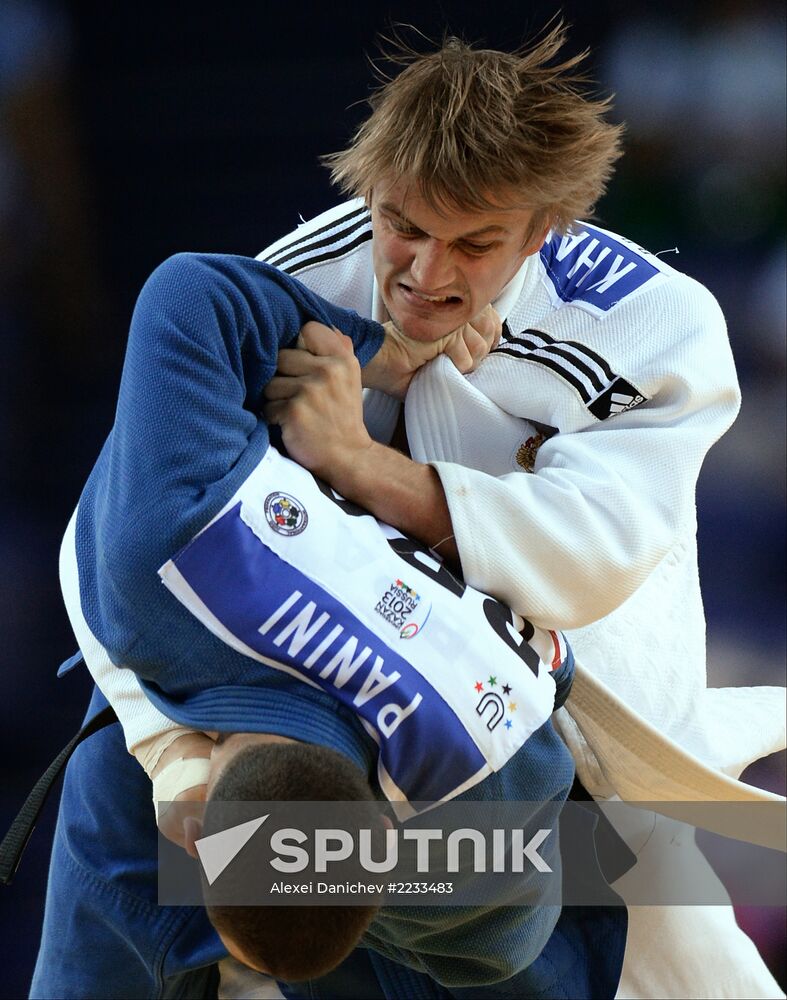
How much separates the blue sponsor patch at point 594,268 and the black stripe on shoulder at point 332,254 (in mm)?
218

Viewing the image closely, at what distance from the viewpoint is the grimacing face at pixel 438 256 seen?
4.00ft

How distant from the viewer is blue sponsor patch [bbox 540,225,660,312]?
1329 mm

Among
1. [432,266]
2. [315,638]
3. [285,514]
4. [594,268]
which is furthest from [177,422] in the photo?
[594,268]

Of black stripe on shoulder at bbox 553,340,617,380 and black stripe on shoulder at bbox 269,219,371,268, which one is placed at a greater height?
black stripe on shoulder at bbox 269,219,371,268

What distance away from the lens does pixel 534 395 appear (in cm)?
131

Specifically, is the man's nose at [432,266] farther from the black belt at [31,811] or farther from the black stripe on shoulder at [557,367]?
the black belt at [31,811]

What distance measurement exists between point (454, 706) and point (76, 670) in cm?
128

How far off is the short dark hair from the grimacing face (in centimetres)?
52

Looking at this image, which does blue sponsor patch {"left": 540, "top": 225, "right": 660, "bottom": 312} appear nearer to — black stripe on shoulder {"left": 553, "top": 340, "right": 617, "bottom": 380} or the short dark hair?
black stripe on shoulder {"left": 553, "top": 340, "right": 617, "bottom": 380}

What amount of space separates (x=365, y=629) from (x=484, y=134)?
1.69 ft

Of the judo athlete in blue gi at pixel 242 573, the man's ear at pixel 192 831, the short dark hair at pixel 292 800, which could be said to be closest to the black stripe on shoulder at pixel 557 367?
the judo athlete in blue gi at pixel 242 573

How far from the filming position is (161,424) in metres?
1.06

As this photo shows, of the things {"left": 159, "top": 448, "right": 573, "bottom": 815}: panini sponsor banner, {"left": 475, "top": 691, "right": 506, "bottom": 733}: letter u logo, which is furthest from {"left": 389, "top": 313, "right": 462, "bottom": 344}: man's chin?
{"left": 475, "top": 691, "right": 506, "bottom": 733}: letter u logo

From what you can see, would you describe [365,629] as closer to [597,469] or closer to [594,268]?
[597,469]
